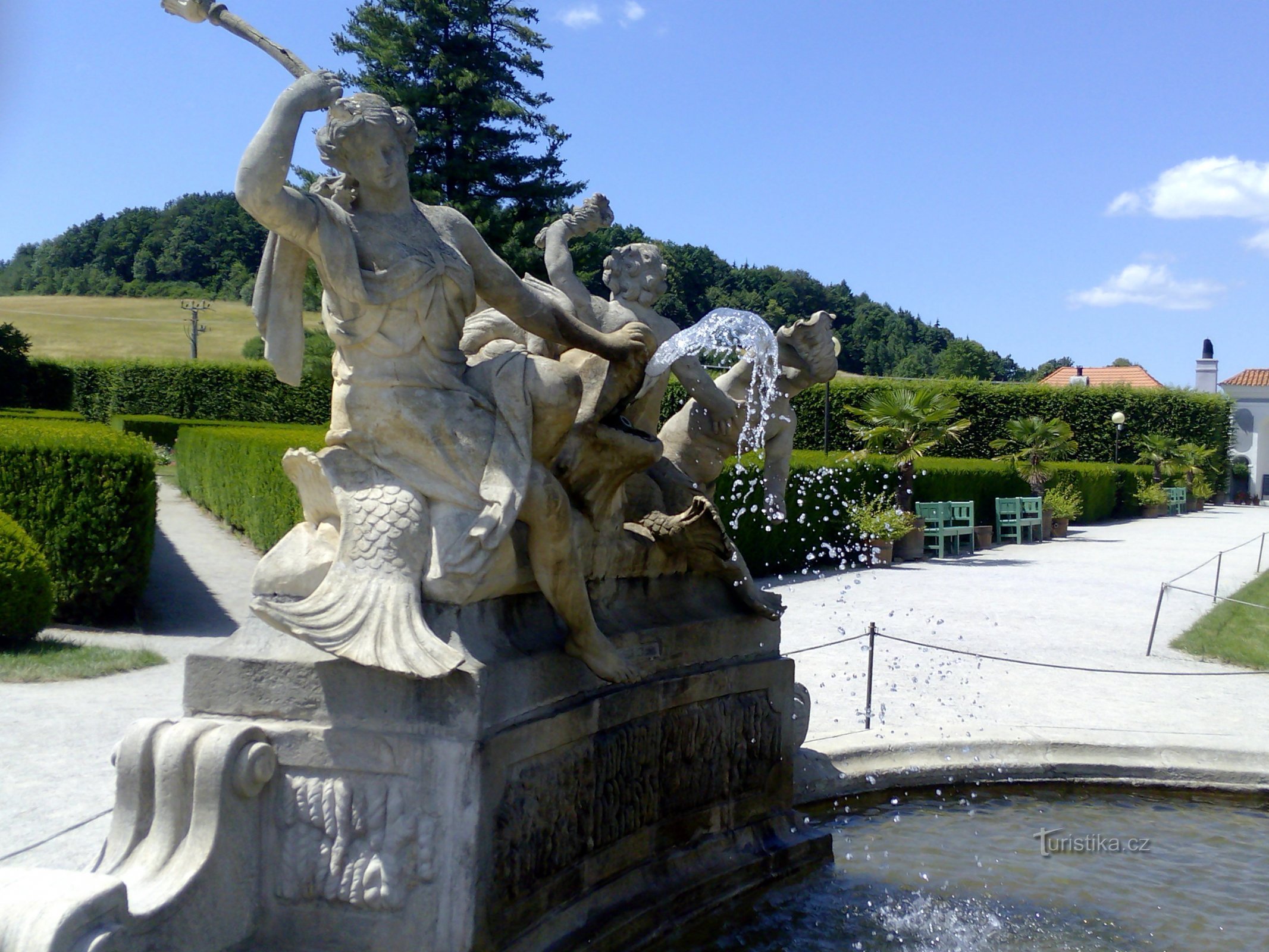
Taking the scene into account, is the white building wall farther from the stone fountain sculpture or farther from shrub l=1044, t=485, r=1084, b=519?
the stone fountain sculpture

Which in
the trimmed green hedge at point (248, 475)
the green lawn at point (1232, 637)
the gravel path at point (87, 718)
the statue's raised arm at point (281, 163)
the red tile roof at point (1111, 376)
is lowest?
the green lawn at point (1232, 637)

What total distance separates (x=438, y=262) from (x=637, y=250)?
1.51 m

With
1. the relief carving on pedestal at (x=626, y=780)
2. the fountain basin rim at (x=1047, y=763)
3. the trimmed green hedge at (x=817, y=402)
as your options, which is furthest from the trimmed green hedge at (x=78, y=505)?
the trimmed green hedge at (x=817, y=402)

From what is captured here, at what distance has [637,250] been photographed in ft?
14.8

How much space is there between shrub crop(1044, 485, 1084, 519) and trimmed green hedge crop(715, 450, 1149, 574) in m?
0.71

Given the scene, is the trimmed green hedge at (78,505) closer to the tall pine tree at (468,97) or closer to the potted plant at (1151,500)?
the tall pine tree at (468,97)

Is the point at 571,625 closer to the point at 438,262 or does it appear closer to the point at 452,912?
the point at 452,912

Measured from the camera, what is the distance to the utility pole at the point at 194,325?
46.1m

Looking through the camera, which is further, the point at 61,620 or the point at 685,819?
the point at 61,620

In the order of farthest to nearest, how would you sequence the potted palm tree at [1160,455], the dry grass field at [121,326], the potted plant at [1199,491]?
1. the dry grass field at [121,326]
2. the potted plant at [1199,491]
3. the potted palm tree at [1160,455]

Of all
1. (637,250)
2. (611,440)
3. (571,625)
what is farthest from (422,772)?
(637,250)

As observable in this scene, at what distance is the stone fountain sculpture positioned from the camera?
2.83 m

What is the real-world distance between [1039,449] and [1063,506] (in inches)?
54.1

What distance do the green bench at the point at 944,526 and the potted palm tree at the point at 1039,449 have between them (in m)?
4.32
